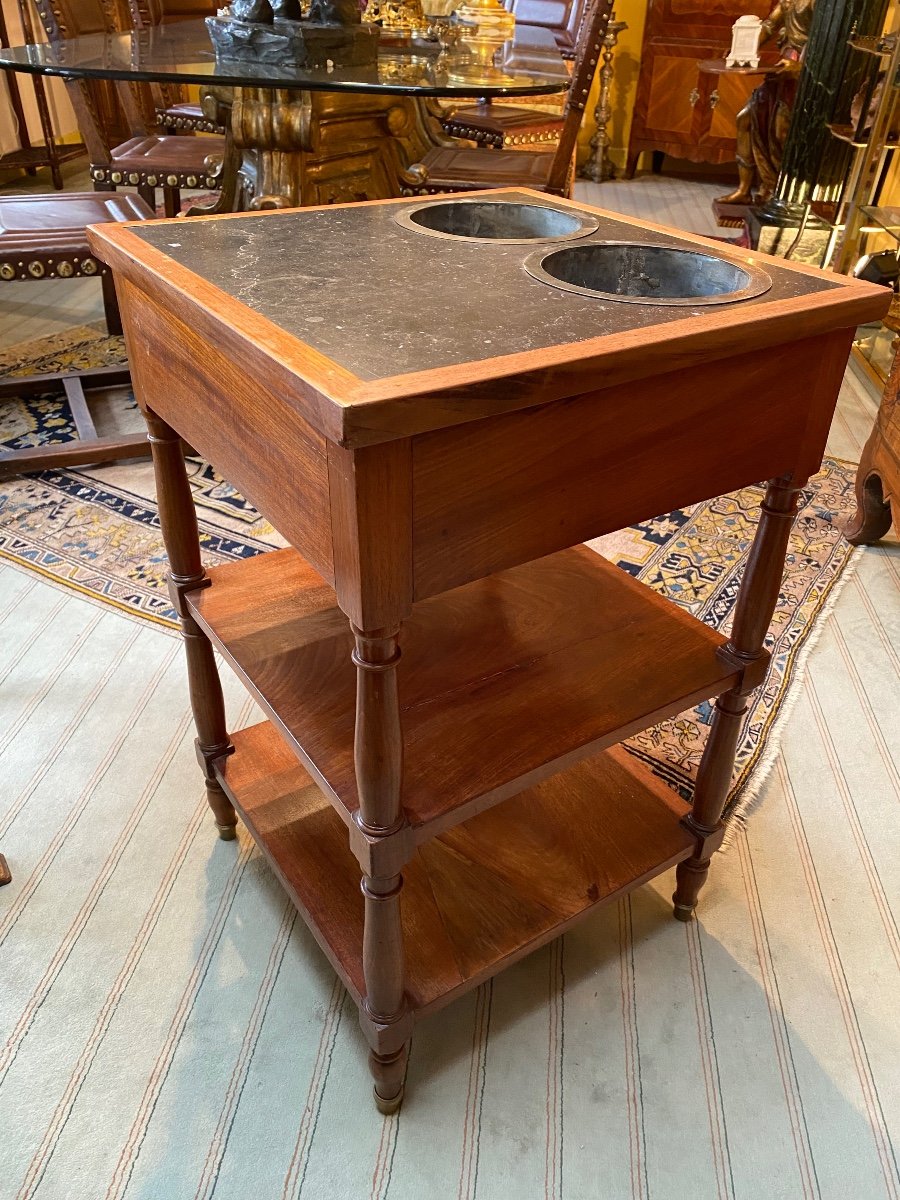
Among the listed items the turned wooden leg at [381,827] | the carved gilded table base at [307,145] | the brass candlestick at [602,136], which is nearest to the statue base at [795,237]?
the carved gilded table base at [307,145]

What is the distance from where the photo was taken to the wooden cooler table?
2.44ft

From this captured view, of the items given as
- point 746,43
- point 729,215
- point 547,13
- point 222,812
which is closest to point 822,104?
point 729,215


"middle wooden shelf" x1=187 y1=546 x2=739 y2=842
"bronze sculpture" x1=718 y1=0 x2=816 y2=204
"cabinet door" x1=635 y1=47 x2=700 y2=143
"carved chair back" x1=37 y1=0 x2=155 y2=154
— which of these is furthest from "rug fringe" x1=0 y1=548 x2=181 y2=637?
"cabinet door" x1=635 y1=47 x2=700 y2=143

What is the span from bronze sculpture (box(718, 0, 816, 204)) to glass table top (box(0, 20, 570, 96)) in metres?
1.50

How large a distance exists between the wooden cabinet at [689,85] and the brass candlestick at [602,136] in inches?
7.7

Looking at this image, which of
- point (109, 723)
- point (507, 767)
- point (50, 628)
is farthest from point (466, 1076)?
point (50, 628)

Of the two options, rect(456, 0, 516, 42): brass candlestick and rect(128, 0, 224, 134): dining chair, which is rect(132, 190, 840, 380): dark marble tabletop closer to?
rect(456, 0, 516, 42): brass candlestick

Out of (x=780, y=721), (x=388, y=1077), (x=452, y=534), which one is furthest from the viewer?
(x=780, y=721)

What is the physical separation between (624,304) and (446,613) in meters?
0.49

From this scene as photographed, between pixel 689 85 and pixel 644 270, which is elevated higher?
pixel 644 270

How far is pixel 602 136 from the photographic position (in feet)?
19.9

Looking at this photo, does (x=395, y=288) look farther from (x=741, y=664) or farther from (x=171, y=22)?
(x=171, y=22)

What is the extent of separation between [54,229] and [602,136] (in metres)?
4.71

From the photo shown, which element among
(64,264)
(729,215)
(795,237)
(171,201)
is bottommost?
(729,215)
